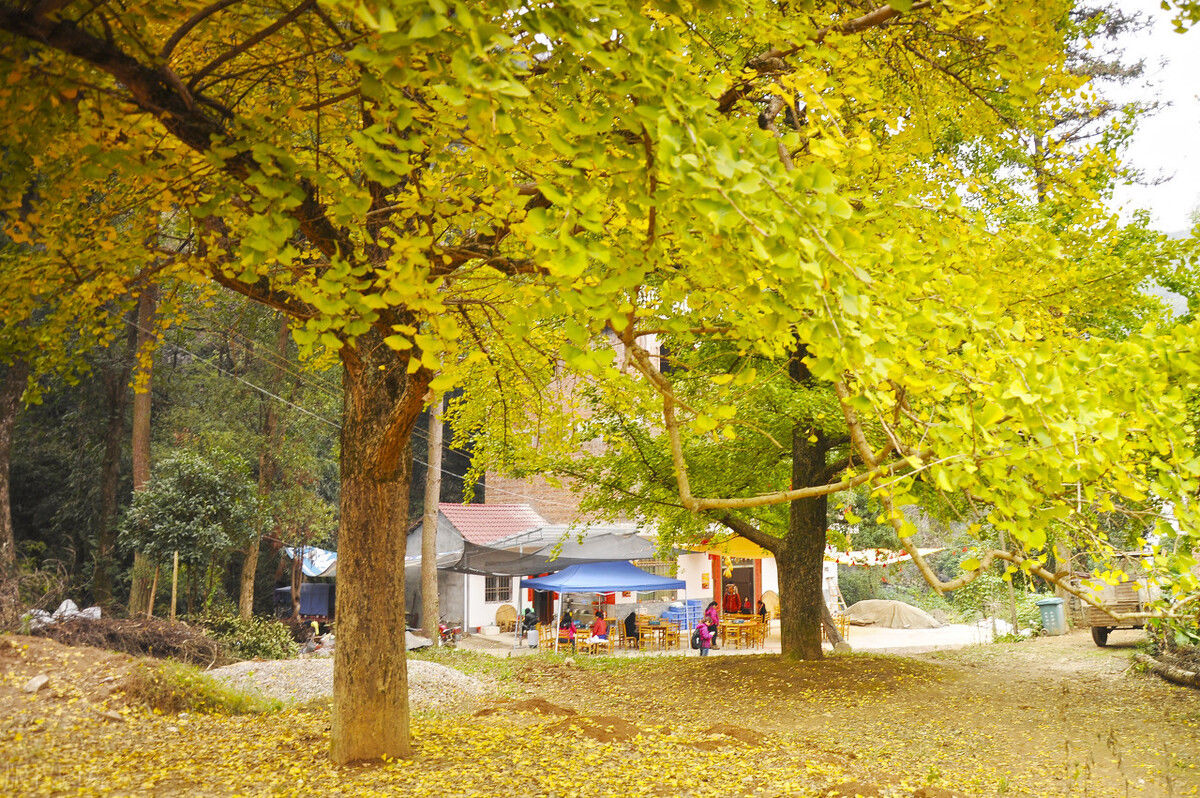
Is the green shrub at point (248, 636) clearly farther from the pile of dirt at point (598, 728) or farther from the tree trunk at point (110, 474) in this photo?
the pile of dirt at point (598, 728)

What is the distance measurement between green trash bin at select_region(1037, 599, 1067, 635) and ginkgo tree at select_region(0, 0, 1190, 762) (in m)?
13.9

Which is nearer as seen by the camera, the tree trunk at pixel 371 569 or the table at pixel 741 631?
the tree trunk at pixel 371 569

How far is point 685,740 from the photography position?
6.70 meters

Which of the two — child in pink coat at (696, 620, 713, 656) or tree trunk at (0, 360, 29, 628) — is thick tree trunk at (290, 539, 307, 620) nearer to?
tree trunk at (0, 360, 29, 628)

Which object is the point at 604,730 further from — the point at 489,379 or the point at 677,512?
the point at 677,512

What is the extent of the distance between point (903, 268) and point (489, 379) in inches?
253

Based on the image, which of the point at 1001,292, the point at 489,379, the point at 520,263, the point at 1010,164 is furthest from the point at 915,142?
the point at 1010,164

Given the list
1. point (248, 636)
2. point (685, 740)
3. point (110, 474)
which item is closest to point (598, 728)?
point (685, 740)

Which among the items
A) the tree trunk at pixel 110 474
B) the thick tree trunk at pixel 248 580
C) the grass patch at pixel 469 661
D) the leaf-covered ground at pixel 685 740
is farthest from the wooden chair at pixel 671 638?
the tree trunk at pixel 110 474

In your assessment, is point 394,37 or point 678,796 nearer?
point 394,37

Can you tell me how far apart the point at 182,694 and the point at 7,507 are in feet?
21.9

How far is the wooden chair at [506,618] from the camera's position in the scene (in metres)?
21.7

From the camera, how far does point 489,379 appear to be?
9.23 metres

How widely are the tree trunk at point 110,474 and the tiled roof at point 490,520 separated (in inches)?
339
